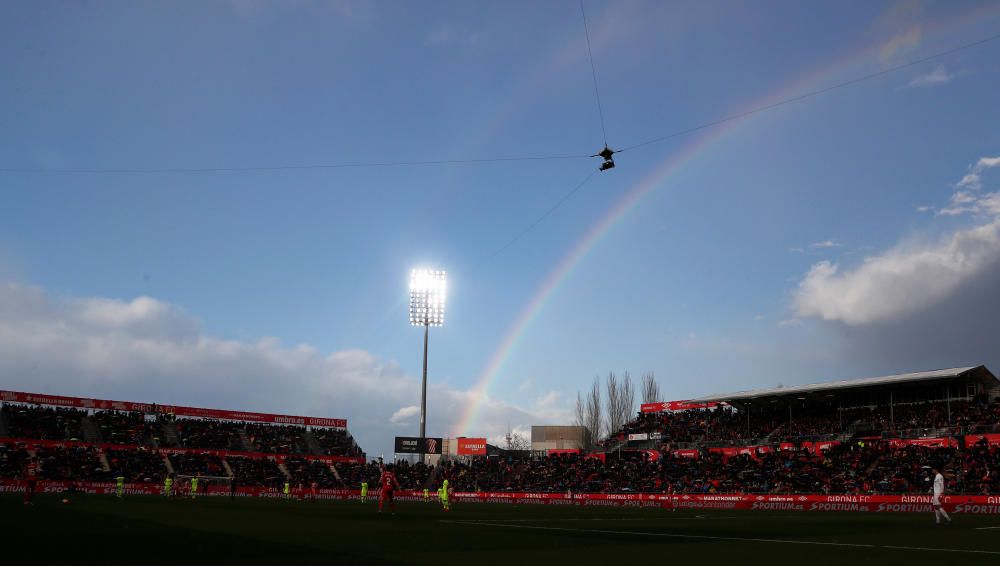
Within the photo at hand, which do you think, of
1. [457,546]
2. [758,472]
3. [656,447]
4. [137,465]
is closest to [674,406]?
[656,447]

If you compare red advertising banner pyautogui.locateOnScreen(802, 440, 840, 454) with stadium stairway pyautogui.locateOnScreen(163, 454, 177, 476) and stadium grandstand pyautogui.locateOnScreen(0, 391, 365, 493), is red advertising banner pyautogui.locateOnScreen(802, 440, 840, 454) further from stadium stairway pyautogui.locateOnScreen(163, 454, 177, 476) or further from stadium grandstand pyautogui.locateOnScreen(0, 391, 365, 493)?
stadium stairway pyautogui.locateOnScreen(163, 454, 177, 476)

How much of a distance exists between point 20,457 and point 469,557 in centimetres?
7150

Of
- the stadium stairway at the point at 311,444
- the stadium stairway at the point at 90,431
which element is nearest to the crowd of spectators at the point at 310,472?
the stadium stairway at the point at 311,444

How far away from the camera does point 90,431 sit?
79.9 meters

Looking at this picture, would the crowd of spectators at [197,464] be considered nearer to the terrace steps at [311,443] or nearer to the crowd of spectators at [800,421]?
the terrace steps at [311,443]

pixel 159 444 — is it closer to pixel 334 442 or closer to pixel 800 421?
pixel 334 442

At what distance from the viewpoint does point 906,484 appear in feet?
163

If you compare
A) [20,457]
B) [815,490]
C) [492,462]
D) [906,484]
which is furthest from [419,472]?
[906,484]

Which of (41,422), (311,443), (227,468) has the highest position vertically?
(41,422)

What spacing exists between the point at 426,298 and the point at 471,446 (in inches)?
983

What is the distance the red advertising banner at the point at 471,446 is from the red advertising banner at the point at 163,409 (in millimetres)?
16417

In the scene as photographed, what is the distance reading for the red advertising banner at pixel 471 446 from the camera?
4203 inches

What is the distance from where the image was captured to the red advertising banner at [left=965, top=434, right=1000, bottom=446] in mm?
53812

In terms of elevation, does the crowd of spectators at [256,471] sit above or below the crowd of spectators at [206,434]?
below
